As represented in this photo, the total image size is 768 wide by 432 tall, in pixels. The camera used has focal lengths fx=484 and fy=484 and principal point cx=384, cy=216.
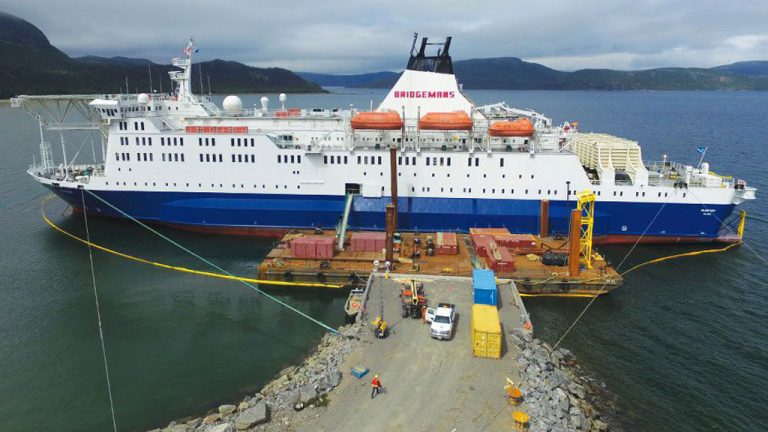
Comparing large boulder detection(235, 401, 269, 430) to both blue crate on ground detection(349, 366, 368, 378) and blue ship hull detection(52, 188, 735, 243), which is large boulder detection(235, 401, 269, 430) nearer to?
Result: blue crate on ground detection(349, 366, 368, 378)

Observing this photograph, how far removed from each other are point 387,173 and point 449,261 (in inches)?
335

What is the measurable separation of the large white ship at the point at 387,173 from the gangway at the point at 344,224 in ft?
1.09

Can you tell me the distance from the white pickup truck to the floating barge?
497 centimetres

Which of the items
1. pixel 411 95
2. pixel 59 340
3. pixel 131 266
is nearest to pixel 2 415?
pixel 59 340

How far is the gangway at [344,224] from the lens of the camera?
26859 millimetres

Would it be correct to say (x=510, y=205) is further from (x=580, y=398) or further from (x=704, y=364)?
(x=580, y=398)

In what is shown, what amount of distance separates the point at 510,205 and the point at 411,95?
1009 centimetres

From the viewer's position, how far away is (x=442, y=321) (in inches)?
684

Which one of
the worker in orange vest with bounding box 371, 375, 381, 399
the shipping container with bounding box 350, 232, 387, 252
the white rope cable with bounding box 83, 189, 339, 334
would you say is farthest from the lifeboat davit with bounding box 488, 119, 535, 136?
the worker in orange vest with bounding box 371, 375, 381, 399

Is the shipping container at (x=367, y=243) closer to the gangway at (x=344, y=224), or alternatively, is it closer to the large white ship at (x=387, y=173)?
the gangway at (x=344, y=224)

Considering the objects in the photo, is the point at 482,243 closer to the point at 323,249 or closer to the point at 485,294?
the point at 485,294

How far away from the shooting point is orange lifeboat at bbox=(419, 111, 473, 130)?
98.8 feet

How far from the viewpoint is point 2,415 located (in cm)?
1572

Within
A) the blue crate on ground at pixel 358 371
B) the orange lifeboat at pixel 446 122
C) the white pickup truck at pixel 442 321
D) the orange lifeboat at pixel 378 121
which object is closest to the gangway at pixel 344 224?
the orange lifeboat at pixel 378 121
